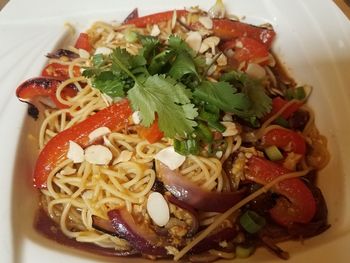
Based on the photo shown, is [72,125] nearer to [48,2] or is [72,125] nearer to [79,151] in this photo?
[79,151]

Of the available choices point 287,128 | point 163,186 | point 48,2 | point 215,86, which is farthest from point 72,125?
point 287,128

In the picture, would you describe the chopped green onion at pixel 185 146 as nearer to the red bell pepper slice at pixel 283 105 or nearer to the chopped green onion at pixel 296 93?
the red bell pepper slice at pixel 283 105

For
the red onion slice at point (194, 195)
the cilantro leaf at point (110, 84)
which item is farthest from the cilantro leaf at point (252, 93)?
the cilantro leaf at point (110, 84)

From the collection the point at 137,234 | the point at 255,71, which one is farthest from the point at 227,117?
the point at 137,234

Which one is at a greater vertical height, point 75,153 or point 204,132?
point 204,132

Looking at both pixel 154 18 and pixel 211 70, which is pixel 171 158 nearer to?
pixel 211 70

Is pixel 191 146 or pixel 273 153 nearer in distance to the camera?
pixel 191 146

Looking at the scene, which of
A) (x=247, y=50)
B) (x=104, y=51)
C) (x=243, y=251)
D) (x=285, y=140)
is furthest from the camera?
(x=247, y=50)
